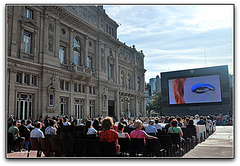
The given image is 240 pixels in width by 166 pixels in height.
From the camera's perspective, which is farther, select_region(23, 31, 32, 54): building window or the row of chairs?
select_region(23, 31, 32, 54): building window

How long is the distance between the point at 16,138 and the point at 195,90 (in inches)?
1346

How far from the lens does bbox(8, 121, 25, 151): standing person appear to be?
9750 mm

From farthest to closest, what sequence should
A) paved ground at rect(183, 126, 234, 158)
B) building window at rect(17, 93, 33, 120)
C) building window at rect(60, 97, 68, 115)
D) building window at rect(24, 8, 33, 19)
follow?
building window at rect(60, 97, 68, 115) → building window at rect(24, 8, 33, 19) → building window at rect(17, 93, 33, 120) → paved ground at rect(183, 126, 234, 158)

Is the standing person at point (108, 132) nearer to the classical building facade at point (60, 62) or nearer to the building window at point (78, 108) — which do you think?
the classical building facade at point (60, 62)

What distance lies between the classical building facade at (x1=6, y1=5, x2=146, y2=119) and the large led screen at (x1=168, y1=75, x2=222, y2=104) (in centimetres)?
1100

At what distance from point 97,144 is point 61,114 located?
20.5 metres

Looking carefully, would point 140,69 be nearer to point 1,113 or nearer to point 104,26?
point 104,26

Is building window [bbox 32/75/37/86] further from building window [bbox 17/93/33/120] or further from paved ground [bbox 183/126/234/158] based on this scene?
paved ground [bbox 183/126/234/158]

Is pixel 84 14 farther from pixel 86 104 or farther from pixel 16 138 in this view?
pixel 16 138

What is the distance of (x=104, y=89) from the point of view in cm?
3462

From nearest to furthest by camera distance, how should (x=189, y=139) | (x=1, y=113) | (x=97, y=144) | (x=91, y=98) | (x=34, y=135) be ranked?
(x=97, y=144), (x=1, y=113), (x=34, y=135), (x=189, y=139), (x=91, y=98)

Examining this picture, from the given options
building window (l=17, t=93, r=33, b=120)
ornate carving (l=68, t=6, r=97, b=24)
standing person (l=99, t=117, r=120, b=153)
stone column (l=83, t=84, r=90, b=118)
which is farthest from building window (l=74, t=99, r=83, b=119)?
standing person (l=99, t=117, r=120, b=153)

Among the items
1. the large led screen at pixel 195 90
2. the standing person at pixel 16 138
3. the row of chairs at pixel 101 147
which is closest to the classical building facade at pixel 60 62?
the standing person at pixel 16 138

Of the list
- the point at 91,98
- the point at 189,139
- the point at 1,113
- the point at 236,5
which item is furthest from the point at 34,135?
the point at 91,98
